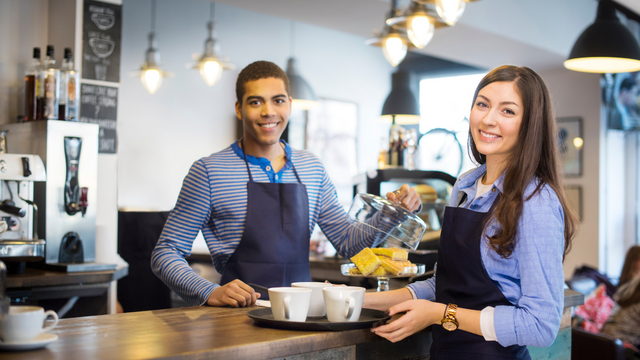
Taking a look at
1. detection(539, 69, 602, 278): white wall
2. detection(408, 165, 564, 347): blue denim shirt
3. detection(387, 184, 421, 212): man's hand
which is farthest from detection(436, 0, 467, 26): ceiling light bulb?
detection(539, 69, 602, 278): white wall

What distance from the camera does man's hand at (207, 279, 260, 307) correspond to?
5.20 feet

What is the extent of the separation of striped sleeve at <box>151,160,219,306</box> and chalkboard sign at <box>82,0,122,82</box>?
1.85 metres

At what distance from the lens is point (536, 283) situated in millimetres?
1264

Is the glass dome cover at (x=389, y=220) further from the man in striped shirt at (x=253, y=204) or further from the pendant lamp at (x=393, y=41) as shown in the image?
the pendant lamp at (x=393, y=41)

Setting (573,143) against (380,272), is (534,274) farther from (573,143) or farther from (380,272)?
(573,143)

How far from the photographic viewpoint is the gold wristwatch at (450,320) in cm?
136

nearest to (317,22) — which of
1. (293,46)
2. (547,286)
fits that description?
(293,46)

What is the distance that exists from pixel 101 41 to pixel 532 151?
278 centimetres

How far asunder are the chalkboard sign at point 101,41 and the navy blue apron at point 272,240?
185 cm

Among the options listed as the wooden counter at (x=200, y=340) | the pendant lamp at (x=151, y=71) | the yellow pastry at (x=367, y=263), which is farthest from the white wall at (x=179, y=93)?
the wooden counter at (x=200, y=340)

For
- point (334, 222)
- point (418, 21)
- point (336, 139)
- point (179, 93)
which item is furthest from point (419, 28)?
point (336, 139)

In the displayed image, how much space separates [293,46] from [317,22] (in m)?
2.19

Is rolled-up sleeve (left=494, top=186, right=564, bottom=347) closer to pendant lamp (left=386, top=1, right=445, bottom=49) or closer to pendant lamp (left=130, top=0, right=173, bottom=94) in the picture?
pendant lamp (left=386, top=1, right=445, bottom=49)

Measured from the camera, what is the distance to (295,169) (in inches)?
81.7
